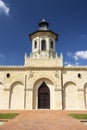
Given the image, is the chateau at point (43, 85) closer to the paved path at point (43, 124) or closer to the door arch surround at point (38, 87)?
the door arch surround at point (38, 87)

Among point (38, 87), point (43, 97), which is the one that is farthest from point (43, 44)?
point (43, 97)

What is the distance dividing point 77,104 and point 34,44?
44.7 ft

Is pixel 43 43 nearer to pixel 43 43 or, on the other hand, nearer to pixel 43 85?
pixel 43 43

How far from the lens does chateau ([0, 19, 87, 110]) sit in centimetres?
2731

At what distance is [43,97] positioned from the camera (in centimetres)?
2806

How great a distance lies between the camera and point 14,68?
94.6ft

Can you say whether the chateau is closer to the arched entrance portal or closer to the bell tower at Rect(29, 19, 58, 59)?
the arched entrance portal

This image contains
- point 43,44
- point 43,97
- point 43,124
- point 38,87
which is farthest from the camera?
point 43,44

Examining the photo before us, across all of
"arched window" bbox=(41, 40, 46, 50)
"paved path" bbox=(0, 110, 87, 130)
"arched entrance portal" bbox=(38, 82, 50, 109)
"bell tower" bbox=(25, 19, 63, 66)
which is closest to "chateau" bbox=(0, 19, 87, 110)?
"arched entrance portal" bbox=(38, 82, 50, 109)

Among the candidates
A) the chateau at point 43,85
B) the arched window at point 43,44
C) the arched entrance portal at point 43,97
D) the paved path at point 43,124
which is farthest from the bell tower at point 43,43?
the paved path at point 43,124

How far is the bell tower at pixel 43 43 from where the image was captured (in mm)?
31562

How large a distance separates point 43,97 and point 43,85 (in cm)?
194

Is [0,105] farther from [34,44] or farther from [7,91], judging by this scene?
[34,44]

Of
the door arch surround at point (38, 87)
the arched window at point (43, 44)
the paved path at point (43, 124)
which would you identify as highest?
the arched window at point (43, 44)
